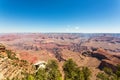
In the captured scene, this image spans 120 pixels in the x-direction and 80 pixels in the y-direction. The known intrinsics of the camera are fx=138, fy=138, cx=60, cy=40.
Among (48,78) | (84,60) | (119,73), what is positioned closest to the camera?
(48,78)

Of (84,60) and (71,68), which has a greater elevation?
(71,68)

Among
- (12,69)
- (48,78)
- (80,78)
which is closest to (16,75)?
(12,69)

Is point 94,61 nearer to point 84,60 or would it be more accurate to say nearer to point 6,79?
point 84,60

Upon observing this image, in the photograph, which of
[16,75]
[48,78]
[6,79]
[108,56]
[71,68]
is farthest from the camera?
[108,56]

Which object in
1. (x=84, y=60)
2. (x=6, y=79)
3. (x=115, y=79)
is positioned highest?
(x=6, y=79)

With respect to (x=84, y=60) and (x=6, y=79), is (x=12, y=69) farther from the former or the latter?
(x=84, y=60)

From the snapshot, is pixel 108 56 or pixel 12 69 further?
pixel 108 56

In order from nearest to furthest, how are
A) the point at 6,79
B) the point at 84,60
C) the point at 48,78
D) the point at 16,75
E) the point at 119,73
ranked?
the point at 6,79 < the point at 16,75 < the point at 48,78 < the point at 119,73 < the point at 84,60

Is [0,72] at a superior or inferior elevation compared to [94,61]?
superior

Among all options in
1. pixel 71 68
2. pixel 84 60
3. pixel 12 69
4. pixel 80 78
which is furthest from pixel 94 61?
pixel 12 69
